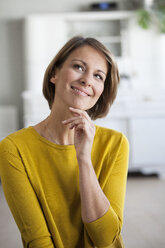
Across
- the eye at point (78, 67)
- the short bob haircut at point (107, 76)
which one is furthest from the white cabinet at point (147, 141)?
the eye at point (78, 67)

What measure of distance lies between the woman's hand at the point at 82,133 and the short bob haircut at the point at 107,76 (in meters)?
0.20

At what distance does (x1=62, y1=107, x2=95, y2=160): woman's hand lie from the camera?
0.91m

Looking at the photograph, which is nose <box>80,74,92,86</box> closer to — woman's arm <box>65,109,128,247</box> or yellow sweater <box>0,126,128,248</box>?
woman's arm <box>65,109,128,247</box>

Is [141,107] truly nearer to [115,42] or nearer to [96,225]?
[115,42]

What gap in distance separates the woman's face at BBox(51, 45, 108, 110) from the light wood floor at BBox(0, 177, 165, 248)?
1.17 meters

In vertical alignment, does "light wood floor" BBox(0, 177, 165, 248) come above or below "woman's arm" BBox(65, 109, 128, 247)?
below

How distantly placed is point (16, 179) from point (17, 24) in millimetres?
4141

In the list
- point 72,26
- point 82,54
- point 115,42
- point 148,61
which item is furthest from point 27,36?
point 82,54

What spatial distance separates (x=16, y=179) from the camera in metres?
0.90

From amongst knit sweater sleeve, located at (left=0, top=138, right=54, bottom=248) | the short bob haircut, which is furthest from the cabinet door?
knit sweater sleeve, located at (left=0, top=138, right=54, bottom=248)

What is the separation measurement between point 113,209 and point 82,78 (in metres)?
0.44

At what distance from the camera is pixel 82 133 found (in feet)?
3.09

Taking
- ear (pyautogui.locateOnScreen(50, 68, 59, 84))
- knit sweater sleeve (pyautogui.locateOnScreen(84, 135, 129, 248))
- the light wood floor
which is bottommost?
the light wood floor

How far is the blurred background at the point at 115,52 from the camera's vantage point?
365 cm
